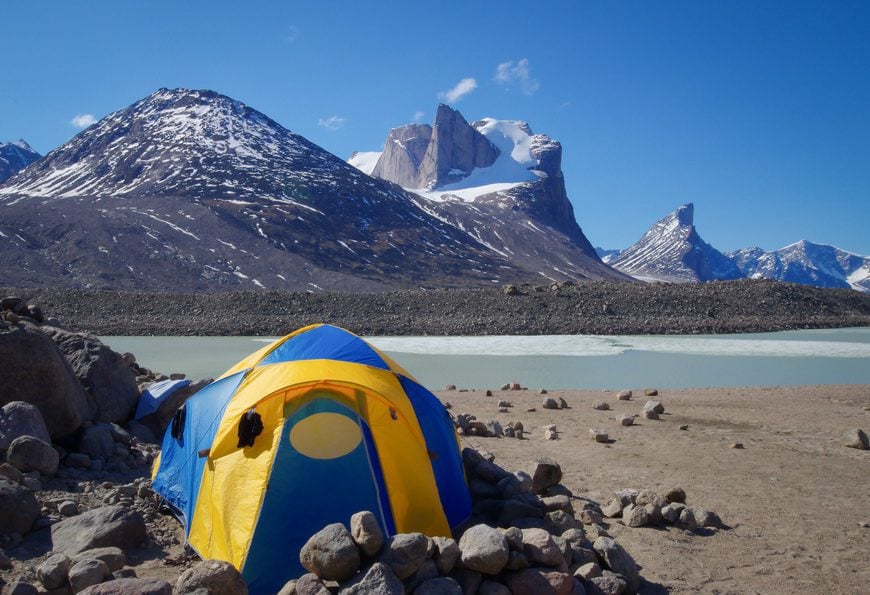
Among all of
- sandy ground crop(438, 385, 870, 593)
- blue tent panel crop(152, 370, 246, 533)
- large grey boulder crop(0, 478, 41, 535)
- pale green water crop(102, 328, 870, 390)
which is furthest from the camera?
pale green water crop(102, 328, 870, 390)

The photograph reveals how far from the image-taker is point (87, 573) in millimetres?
4520

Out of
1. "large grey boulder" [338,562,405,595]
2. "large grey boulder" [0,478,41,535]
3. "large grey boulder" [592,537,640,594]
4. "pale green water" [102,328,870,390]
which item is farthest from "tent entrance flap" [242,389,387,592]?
"pale green water" [102,328,870,390]

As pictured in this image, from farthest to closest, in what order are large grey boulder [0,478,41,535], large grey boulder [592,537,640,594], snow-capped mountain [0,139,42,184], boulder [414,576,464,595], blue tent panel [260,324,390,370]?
1. snow-capped mountain [0,139,42,184]
2. blue tent panel [260,324,390,370]
3. large grey boulder [0,478,41,535]
4. large grey boulder [592,537,640,594]
5. boulder [414,576,464,595]

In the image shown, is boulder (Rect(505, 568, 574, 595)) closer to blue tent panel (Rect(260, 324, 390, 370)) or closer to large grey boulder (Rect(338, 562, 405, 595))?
large grey boulder (Rect(338, 562, 405, 595))

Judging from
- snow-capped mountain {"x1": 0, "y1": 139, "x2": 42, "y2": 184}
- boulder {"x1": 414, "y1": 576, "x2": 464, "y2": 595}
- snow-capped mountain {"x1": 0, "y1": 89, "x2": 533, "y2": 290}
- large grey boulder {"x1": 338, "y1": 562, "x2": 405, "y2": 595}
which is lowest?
boulder {"x1": 414, "y1": 576, "x2": 464, "y2": 595}

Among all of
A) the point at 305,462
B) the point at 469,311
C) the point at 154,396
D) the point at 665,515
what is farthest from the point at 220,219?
the point at 665,515

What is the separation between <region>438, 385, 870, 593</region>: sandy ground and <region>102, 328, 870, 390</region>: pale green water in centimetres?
405

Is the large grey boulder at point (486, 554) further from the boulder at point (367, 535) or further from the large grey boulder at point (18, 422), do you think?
the large grey boulder at point (18, 422)

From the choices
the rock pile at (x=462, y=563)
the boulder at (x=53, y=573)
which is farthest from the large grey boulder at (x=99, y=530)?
the rock pile at (x=462, y=563)

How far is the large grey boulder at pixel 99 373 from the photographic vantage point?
8.73 metres

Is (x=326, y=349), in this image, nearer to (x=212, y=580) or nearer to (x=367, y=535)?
(x=367, y=535)

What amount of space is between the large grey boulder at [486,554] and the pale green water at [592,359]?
1308 cm

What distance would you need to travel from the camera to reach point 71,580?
4.49 m

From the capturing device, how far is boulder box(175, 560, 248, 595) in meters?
4.22
